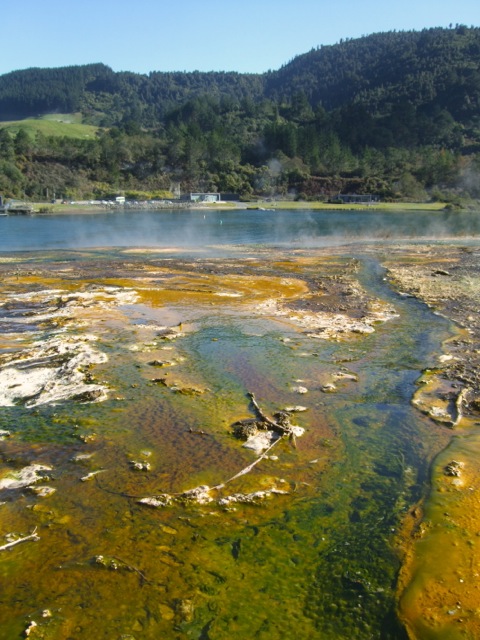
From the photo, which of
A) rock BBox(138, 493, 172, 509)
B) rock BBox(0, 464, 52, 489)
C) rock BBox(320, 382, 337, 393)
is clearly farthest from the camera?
rock BBox(320, 382, 337, 393)

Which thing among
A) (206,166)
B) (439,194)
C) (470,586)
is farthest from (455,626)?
(206,166)

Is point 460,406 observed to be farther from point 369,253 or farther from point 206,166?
point 206,166

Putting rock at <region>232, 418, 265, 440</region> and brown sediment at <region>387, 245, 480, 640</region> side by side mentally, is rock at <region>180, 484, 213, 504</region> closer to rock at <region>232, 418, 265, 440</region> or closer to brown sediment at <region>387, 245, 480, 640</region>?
rock at <region>232, 418, 265, 440</region>

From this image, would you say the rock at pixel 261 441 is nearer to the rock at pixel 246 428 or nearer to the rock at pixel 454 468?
the rock at pixel 246 428

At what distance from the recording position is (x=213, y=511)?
7.66 metres

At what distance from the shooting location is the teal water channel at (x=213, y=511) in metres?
5.85

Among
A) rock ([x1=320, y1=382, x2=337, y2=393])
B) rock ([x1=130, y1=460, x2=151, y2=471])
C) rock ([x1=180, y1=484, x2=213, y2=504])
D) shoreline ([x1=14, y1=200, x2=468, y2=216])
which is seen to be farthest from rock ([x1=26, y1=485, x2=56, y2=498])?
shoreline ([x1=14, y1=200, x2=468, y2=216])

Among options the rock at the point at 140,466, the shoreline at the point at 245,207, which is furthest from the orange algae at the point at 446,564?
the shoreline at the point at 245,207

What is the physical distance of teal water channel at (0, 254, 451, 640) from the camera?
19.2 ft

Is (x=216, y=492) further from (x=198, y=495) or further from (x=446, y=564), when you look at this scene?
(x=446, y=564)

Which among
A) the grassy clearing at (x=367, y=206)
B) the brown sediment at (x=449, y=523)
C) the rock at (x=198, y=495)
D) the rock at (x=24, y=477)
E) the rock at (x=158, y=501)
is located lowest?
the grassy clearing at (x=367, y=206)

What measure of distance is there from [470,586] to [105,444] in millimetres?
6081

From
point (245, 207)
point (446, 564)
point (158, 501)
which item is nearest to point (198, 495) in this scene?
point (158, 501)

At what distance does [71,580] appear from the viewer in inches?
246
